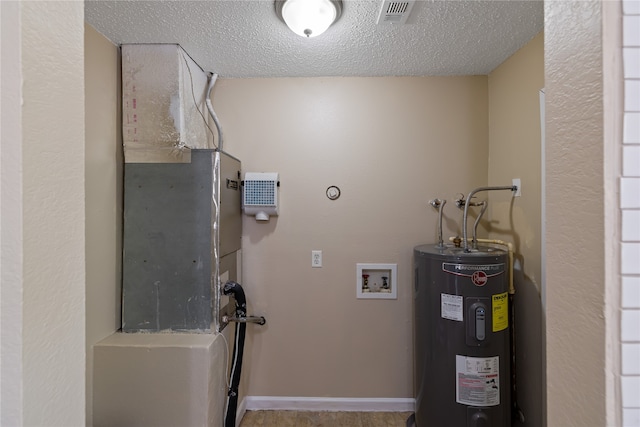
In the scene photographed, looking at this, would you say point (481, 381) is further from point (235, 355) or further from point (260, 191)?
point (260, 191)

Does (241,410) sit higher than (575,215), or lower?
lower

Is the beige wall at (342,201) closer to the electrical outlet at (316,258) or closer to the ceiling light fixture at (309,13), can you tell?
the electrical outlet at (316,258)

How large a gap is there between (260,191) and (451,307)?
1.35 meters

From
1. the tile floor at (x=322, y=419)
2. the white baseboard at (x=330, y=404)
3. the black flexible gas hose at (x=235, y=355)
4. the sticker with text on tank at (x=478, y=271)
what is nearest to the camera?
the sticker with text on tank at (x=478, y=271)

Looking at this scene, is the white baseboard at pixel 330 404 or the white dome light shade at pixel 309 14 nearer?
the white dome light shade at pixel 309 14

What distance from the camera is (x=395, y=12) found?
1383mm

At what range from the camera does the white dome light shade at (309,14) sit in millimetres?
1314

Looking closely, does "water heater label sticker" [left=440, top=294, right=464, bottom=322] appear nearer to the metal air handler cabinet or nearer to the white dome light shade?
the metal air handler cabinet

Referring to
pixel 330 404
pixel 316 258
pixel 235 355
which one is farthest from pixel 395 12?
pixel 330 404

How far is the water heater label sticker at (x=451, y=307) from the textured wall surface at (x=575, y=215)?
1.07 m

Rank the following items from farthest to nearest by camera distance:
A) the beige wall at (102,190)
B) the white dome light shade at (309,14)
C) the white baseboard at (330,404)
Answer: the white baseboard at (330,404)
the beige wall at (102,190)
the white dome light shade at (309,14)

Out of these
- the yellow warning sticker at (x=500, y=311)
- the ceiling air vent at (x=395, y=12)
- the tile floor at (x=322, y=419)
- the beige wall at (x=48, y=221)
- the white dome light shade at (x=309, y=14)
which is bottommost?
the tile floor at (x=322, y=419)

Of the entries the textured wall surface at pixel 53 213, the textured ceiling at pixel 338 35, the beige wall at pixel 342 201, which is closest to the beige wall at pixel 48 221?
the textured wall surface at pixel 53 213

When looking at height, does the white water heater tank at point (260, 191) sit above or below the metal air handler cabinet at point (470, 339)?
above
